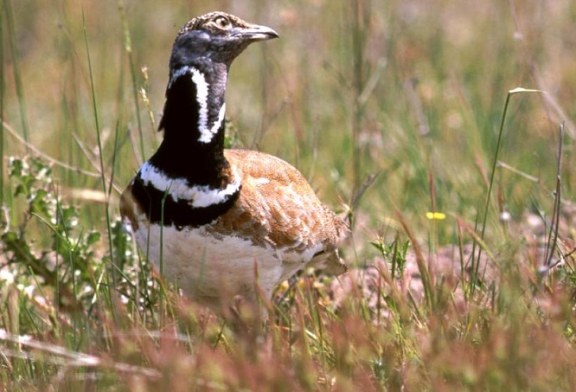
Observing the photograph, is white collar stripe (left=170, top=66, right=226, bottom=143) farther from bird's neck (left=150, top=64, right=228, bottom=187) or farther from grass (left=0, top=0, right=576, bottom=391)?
grass (left=0, top=0, right=576, bottom=391)

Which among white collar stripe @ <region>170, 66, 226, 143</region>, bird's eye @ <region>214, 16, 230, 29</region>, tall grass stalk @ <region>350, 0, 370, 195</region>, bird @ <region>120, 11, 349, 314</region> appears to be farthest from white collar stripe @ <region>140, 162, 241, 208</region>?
tall grass stalk @ <region>350, 0, 370, 195</region>

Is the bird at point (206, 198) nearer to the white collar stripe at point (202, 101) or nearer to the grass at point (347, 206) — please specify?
the white collar stripe at point (202, 101)

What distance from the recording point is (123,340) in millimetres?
3174

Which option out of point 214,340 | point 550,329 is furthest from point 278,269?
point 550,329

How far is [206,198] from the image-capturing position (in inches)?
161

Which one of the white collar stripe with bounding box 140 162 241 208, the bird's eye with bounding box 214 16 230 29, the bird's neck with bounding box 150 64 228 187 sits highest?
the bird's eye with bounding box 214 16 230 29

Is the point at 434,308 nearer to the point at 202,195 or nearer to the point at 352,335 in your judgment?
the point at 352,335

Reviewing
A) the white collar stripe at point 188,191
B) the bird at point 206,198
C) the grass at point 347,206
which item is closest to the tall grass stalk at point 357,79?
the grass at point 347,206

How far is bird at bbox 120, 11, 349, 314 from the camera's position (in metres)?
4.08

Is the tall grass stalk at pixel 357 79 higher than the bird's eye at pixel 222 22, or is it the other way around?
the bird's eye at pixel 222 22

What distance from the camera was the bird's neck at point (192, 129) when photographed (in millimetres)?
4082

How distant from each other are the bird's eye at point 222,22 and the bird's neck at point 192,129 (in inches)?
6.7

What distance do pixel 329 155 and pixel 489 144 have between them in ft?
3.45

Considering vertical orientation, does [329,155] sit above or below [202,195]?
below
